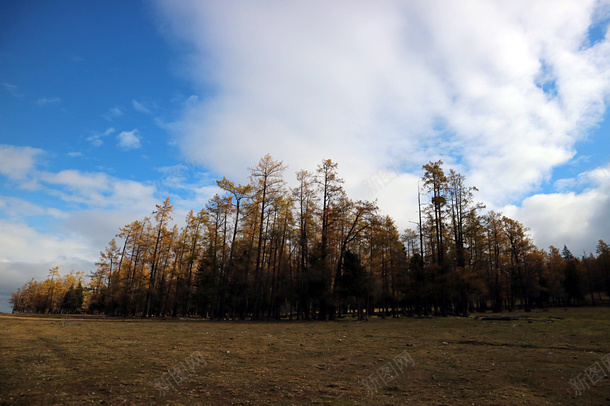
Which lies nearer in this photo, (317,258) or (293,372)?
(293,372)

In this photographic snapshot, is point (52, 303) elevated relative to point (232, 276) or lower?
lower

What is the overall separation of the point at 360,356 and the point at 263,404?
6.74m

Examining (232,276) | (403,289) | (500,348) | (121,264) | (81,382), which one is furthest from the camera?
(121,264)

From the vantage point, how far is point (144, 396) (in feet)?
23.9

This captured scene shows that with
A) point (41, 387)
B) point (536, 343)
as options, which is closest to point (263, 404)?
point (41, 387)

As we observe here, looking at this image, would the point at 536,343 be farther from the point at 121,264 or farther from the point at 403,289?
the point at 121,264

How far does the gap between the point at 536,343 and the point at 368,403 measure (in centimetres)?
1245

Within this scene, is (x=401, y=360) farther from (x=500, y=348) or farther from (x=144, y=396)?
(x=144, y=396)

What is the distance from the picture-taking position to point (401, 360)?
38.4 feet

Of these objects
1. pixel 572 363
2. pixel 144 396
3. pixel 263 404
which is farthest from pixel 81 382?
pixel 572 363

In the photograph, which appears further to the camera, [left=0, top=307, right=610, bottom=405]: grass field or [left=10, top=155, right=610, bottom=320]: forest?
[left=10, top=155, right=610, bottom=320]: forest

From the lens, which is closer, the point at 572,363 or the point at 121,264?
the point at 572,363

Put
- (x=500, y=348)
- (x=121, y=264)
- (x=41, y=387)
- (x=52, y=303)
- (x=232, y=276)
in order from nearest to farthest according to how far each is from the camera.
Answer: (x=41, y=387), (x=500, y=348), (x=232, y=276), (x=121, y=264), (x=52, y=303)

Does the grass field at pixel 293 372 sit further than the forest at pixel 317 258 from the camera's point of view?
No
